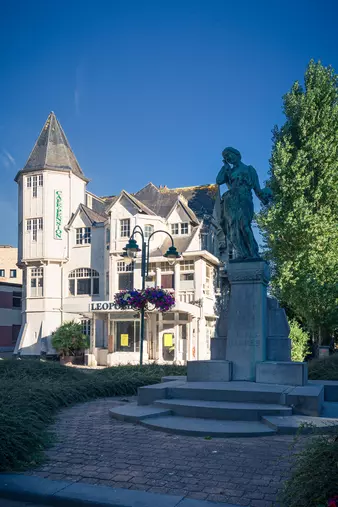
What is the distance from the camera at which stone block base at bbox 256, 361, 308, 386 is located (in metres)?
10.1

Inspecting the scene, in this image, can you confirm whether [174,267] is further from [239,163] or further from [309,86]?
[239,163]

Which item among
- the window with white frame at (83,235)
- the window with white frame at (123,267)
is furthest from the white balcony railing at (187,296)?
the window with white frame at (83,235)

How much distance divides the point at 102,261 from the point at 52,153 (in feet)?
30.1

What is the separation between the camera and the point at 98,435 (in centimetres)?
785

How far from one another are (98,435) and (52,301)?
30559 millimetres

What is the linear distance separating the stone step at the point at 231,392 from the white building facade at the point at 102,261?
74.6 ft

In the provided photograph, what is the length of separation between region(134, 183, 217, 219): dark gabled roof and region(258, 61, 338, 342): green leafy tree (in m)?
9.57

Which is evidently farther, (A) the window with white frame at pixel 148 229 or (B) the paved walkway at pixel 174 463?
(A) the window with white frame at pixel 148 229

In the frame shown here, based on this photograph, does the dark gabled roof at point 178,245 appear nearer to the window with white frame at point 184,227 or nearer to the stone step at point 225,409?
the window with white frame at point 184,227

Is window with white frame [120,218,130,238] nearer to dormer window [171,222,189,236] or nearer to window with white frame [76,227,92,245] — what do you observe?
window with white frame [76,227,92,245]

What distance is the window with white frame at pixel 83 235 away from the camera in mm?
38281

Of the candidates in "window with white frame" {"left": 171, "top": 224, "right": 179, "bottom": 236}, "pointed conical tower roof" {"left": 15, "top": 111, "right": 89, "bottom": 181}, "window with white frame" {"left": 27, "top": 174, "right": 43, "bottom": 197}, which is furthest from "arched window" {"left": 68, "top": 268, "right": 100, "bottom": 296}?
"pointed conical tower roof" {"left": 15, "top": 111, "right": 89, "bottom": 181}

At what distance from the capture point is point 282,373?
405 inches

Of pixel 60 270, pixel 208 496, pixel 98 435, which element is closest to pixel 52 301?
pixel 60 270
